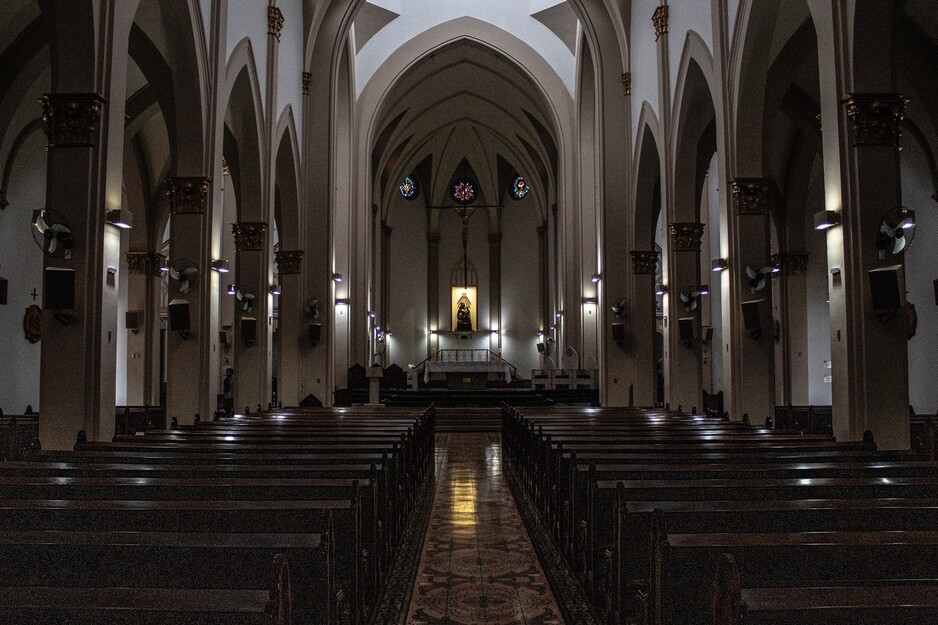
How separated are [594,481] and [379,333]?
94.9 ft

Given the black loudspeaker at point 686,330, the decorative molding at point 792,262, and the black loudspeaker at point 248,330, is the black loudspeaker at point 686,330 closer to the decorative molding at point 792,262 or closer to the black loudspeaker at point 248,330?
the decorative molding at point 792,262

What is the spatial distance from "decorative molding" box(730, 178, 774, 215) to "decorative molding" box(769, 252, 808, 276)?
8167 millimetres

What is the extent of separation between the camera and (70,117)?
781 cm

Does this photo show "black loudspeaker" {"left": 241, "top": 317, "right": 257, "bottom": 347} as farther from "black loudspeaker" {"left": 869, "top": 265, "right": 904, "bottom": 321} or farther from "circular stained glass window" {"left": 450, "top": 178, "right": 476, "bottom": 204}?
"circular stained glass window" {"left": 450, "top": 178, "right": 476, "bottom": 204}

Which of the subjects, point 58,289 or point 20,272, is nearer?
point 58,289

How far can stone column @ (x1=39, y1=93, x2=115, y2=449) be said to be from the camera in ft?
25.2

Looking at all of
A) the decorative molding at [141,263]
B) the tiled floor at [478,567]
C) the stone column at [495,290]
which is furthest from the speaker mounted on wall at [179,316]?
the stone column at [495,290]

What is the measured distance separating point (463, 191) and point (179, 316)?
2867 cm

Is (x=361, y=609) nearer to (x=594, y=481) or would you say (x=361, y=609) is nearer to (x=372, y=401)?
(x=594, y=481)

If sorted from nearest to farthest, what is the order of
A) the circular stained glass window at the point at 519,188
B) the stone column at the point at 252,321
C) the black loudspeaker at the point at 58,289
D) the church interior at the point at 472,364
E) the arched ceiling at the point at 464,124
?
the church interior at the point at 472,364, the black loudspeaker at the point at 58,289, the stone column at the point at 252,321, the arched ceiling at the point at 464,124, the circular stained glass window at the point at 519,188

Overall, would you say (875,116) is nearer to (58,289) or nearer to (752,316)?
(752,316)

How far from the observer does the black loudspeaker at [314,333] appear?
1742 centimetres

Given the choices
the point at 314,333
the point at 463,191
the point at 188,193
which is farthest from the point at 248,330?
the point at 463,191

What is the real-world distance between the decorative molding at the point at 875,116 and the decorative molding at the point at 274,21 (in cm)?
1069
